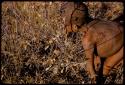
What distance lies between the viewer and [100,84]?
3775mm

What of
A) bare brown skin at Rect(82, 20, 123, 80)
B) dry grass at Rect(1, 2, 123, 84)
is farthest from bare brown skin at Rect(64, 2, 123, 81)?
dry grass at Rect(1, 2, 123, 84)

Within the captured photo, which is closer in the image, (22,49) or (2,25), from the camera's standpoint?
(22,49)

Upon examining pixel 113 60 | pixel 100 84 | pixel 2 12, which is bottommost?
pixel 100 84

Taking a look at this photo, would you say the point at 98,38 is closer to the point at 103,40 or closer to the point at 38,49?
the point at 103,40

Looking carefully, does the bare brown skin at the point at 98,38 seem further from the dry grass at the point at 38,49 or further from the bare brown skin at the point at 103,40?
the dry grass at the point at 38,49

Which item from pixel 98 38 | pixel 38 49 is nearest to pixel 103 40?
pixel 98 38

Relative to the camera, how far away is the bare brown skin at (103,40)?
3.59 m

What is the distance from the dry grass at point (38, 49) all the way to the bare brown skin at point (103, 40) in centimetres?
31

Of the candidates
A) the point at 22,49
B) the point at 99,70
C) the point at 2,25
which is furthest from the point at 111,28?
the point at 2,25

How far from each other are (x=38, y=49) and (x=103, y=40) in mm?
881

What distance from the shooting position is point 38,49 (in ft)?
13.8

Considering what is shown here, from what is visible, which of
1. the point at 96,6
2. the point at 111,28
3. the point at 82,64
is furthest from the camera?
the point at 96,6

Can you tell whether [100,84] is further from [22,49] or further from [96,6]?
[96,6]

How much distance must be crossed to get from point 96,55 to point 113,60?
0.17 m
